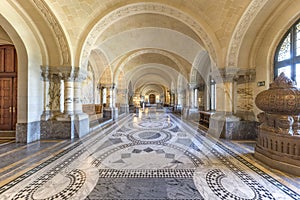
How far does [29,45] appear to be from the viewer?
4387 millimetres

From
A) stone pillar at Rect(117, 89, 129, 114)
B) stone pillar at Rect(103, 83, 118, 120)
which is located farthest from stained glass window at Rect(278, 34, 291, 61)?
stone pillar at Rect(117, 89, 129, 114)

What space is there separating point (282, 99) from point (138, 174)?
9.54ft

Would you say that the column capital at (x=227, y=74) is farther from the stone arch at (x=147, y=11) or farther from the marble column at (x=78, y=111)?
the marble column at (x=78, y=111)

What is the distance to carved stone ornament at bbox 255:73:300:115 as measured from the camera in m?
2.59

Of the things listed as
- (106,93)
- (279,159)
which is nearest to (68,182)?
(279,159)

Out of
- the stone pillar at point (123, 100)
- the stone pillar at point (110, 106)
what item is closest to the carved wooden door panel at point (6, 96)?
the stone pillar at point (110, 106)

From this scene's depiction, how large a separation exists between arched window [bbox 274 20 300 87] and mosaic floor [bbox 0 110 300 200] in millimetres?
2414

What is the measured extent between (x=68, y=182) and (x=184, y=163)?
2.06 m

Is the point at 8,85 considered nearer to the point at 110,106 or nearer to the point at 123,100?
the point at 110,106

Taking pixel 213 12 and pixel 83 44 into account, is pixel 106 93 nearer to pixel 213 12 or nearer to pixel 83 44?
pixel 83 44

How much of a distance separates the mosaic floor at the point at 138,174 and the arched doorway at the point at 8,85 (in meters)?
1.76

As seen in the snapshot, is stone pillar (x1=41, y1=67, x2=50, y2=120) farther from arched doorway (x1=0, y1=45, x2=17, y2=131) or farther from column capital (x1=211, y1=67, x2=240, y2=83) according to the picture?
column capital (x1=211, y1=67, x2=240, y2=83)

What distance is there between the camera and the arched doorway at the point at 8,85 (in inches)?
200

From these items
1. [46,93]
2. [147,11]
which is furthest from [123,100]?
[147,11]
